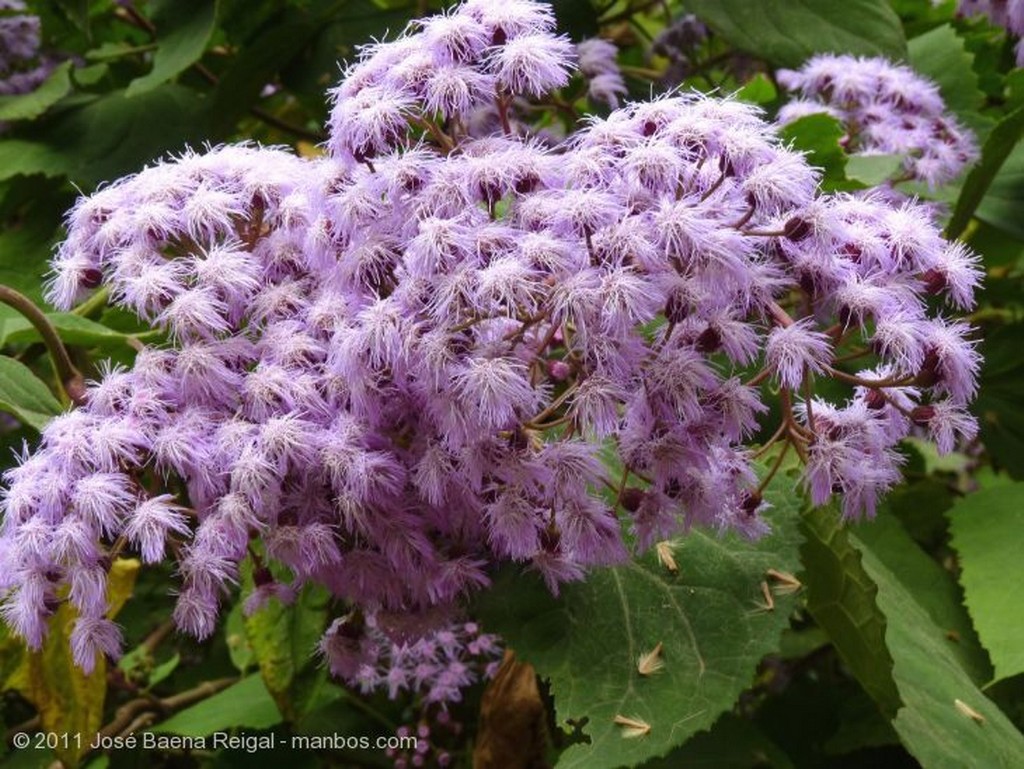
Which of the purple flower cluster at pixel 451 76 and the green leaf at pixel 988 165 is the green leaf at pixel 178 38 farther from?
the green leaf at pixel 988 165

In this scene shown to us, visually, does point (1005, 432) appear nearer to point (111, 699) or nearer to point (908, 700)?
point (908, 700)

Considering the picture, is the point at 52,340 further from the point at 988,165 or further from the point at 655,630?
the point at 988,165

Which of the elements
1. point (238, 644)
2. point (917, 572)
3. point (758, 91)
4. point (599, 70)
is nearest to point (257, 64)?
point (599, 70)

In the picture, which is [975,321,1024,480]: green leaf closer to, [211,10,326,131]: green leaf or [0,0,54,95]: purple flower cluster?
[211,10,326,131]: green leaf

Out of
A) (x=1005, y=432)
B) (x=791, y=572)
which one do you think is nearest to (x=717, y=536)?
(x=791, y=572)

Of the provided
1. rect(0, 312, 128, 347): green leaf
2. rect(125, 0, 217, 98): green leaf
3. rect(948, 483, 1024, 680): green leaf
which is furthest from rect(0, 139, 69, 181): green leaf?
rect(948, 483, 1024, 680): green leaf

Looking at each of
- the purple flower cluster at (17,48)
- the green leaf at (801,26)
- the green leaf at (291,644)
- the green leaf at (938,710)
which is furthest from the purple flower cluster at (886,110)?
the purple flower cluster at (17,48)
